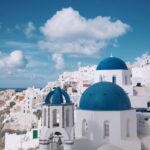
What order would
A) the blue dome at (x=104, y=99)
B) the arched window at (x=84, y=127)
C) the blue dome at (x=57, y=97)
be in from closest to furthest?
1. the blue dome at (x=57, y=97)
2. the blue dome at (x=104, y=99)
3. the arched window at (x=84, y=127)

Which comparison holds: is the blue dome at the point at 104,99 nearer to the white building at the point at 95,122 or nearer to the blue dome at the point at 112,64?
the white building at the point at 95,122

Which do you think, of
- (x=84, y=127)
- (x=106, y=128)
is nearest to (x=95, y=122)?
(x=106, y=128)

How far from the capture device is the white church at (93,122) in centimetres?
1284

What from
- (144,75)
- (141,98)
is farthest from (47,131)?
(144,75)

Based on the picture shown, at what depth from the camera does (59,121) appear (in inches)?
509

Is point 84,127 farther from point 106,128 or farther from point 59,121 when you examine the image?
point 59,121

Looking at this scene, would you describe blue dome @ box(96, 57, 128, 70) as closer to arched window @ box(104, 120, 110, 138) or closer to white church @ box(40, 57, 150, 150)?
white church @ box(40, 57, 150, 150)

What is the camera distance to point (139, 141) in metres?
14.9

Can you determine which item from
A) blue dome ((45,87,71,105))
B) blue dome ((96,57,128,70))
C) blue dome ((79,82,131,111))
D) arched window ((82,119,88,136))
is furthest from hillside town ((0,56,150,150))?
blue dome ((79,82,131,111))

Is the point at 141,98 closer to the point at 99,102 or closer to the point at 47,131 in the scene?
the point at 99,102

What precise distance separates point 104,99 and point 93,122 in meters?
1.33

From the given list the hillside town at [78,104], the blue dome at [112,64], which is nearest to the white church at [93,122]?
the hillside town at [78,104]

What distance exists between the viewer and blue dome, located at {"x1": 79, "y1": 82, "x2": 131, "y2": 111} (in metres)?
15.1

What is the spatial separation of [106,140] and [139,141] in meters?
1.72
